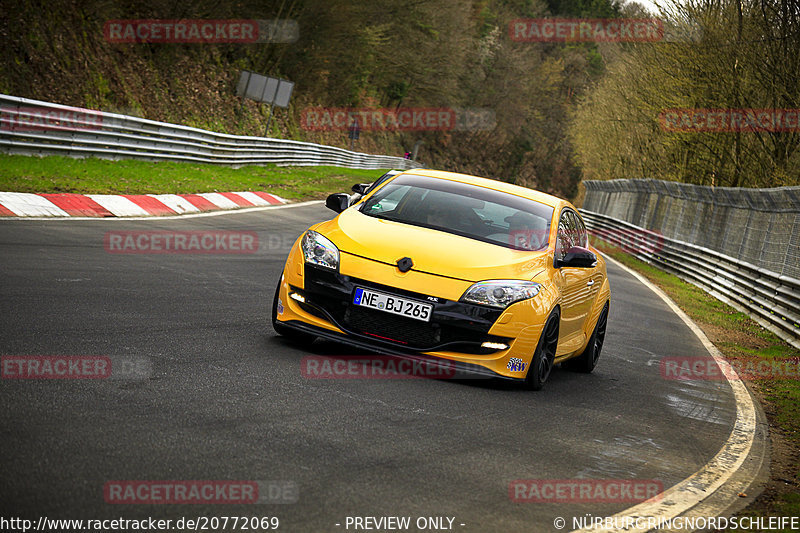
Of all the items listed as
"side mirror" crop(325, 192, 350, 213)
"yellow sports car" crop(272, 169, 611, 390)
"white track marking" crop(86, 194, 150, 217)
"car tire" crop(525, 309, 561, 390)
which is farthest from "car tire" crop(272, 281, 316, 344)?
"white track marking" crop(86, 194, 150, 217)

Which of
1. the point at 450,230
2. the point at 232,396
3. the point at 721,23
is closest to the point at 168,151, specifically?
the point at 721,23

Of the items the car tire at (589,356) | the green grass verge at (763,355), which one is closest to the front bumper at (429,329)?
the green grass verge at (763,355)

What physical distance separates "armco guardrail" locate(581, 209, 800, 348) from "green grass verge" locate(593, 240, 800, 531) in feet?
0.70

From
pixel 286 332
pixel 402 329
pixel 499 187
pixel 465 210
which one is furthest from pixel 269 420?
pixel 499 187

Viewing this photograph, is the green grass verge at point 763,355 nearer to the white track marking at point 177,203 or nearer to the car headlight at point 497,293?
the car headlight at point 497,293

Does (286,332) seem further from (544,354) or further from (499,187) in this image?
(499,187)

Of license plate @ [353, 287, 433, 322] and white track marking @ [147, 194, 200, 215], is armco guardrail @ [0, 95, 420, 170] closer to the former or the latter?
white track marking @ [147, 194, 200, 215]

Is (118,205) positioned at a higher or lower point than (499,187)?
lower

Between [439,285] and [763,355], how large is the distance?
321 inches

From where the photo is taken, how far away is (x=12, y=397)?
15.9 feet

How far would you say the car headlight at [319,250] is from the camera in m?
7.17

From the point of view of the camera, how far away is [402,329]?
6.92 metres

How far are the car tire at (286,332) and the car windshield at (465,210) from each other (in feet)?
3.72

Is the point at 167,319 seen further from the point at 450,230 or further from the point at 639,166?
the point at 639,166
